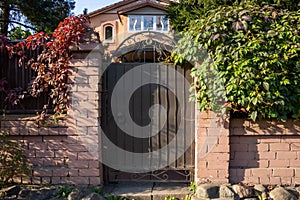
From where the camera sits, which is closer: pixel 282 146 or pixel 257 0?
pixel 282 146

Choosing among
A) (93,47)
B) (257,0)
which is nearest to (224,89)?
(93,47)

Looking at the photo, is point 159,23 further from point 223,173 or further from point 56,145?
point 223,173

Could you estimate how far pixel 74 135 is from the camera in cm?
341

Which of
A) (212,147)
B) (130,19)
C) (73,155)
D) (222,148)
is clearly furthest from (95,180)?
(130,19)

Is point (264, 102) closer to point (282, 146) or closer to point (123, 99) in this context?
point (282, 146)

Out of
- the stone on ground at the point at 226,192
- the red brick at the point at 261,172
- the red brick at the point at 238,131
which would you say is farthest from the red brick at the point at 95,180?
the red brick at the point at 261,172

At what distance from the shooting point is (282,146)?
3334mm

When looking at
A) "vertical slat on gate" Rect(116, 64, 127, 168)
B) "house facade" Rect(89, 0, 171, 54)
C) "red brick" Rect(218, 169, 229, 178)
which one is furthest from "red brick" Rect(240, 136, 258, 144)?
"house facade" Rect(89, 0, 171, 54)

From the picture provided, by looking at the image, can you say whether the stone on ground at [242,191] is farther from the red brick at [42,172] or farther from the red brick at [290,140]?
the red brick at [42,172]

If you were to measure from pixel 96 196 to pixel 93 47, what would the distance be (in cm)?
170

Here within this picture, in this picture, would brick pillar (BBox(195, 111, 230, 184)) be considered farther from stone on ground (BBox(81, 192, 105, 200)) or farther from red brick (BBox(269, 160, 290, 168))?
stone on ground (BBox(81, 192, 105, 200))

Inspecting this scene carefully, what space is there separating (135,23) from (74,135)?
8896 millimetres

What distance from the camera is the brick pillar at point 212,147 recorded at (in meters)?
3.29

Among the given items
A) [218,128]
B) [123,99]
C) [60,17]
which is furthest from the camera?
[60,17]
